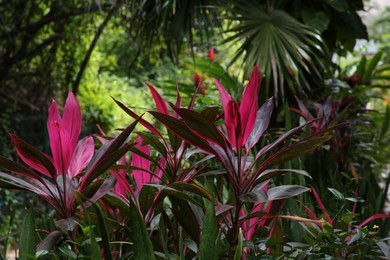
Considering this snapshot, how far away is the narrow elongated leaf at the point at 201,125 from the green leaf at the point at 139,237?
24 cm

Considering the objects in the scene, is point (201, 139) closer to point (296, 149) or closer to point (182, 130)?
point (182, 130)

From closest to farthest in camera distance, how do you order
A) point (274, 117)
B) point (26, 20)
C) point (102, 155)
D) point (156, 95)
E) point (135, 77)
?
point (102, 155), point (156, 95), point (274, 117), point (26, 20), point (135, 77)

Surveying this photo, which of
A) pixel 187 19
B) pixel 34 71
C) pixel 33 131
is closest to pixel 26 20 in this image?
pixel 34 71

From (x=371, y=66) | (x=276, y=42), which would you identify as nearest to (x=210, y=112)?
(x=276, y=42)

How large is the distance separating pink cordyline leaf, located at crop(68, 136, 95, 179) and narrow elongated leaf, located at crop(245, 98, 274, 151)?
395 mm

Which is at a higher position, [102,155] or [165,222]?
[102,155]

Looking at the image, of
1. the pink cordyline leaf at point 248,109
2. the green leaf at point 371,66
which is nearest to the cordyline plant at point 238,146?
the pink cordyline leaf at point 248,109

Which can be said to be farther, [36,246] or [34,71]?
[34,71]

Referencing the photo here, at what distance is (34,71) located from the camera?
7730 mm

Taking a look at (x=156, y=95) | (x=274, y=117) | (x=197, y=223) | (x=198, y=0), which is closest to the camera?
(x=197, y=223)

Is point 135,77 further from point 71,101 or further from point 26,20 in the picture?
point 71,101

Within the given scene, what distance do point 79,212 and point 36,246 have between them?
212 millimetres

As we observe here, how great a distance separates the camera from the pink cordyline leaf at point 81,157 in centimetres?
153

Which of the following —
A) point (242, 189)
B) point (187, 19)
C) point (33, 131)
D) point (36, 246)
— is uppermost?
point (187, 19)
